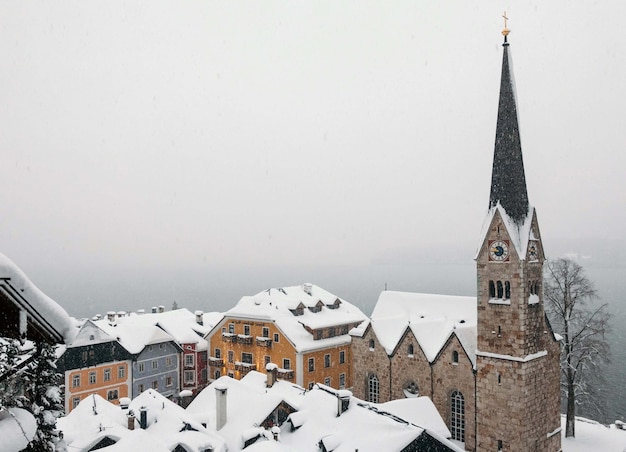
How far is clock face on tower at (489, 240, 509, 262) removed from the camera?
103 feet

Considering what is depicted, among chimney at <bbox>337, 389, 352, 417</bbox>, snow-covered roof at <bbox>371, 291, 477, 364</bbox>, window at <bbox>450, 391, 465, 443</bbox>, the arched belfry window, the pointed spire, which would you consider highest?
the pointed spire

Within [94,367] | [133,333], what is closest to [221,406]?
[94,367]

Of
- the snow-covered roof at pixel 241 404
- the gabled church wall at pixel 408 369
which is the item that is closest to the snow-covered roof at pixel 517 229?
the gabled church wall at pixel 408 369

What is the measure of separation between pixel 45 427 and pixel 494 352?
29071 millimetres

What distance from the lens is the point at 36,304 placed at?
5.71m

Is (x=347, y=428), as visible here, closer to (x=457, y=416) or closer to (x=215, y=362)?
(x=457, y=416)

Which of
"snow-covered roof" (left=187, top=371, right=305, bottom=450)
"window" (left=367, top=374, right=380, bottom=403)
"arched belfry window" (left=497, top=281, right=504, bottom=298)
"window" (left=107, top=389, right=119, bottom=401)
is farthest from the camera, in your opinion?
"window" (left=107, top=389, right=119, bottom=401)

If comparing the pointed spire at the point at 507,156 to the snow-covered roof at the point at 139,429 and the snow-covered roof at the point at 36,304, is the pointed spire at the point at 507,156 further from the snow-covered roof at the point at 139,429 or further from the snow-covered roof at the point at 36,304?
the snow-covered roof at the point at 36,304

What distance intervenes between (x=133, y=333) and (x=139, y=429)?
2543 cm

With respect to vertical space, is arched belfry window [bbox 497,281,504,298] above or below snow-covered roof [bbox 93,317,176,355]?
above

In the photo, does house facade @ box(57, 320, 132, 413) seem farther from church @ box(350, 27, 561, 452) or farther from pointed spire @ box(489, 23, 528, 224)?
pointed spire @ box(489, 23, 528, 224)

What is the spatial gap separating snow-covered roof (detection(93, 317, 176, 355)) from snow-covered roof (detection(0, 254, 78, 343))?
41.9 m

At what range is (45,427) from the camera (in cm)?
614

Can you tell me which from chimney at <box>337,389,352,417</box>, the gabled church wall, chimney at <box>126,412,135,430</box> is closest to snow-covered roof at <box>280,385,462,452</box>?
chimney at <box>337,389,352,417</box>
